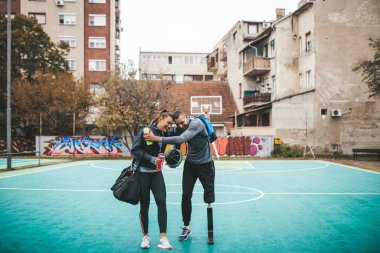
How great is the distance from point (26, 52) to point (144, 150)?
35.1 metres

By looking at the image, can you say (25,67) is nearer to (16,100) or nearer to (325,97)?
(16,100)

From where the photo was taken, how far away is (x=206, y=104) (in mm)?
45656

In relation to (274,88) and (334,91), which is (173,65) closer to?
(274,88)

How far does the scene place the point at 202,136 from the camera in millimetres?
6062

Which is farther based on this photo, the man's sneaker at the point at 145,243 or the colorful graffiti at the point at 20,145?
the colorful graffiti at the point at 20,145

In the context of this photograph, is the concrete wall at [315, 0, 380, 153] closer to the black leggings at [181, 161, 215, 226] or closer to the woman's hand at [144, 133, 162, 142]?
the black leggings at [181, 161, 215, 226]

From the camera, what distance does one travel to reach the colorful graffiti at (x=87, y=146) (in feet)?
108

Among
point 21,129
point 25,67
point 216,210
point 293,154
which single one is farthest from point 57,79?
point 216,210

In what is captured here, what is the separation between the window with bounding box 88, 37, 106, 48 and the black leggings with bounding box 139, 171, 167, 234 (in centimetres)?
4257

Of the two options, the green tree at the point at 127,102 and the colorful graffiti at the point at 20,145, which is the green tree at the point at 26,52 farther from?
the green tree at the point at 127,102

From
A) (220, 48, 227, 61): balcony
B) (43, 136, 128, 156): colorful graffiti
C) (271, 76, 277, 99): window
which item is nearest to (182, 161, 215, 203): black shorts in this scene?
(43, 136, 128, 156): colorful graffiti

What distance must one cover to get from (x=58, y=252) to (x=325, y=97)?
28058 mm

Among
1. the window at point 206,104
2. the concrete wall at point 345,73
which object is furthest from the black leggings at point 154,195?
the window at point 206,104

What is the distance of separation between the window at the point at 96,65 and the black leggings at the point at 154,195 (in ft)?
137
